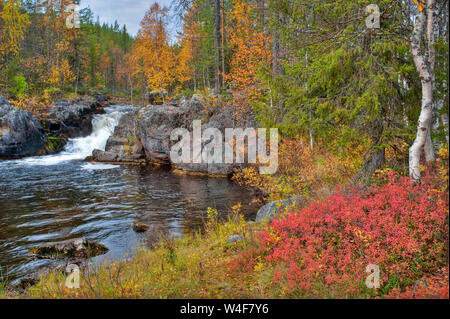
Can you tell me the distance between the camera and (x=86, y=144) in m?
27.5

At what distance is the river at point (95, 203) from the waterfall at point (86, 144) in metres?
0.49

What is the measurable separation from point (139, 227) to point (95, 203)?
4.27 meters

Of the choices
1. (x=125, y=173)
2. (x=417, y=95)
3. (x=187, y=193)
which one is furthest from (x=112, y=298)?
(x=125, y=173)

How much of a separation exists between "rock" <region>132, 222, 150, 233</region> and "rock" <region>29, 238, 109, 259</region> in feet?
5.76

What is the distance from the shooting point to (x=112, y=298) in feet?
13.3

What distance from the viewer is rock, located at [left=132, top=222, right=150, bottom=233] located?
9969 mm

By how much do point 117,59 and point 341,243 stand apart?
2764 inches

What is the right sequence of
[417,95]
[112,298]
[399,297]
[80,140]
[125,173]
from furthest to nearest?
[80,140], [125,173], [417,95], [112,298], [399,297]

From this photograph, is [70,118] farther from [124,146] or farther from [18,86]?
[124,146]

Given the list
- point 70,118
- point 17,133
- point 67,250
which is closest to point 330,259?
point 67,250
